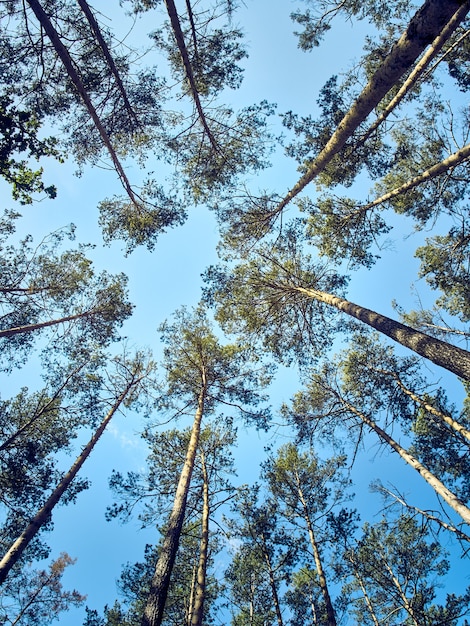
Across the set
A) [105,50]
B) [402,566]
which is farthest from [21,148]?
[402,566]

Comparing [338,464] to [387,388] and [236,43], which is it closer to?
[387,388]

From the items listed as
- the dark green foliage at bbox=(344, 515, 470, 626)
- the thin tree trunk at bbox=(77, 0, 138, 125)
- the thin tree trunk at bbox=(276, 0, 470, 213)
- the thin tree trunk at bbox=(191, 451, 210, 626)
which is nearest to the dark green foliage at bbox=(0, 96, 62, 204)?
the thin tree trunk at bbox=(77, 0, 138, 125)

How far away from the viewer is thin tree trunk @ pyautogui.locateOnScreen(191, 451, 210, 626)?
6.68m

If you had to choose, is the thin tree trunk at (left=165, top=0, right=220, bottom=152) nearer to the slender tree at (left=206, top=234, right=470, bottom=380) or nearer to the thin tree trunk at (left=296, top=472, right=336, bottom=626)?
the slender tree at (left=206, top=234, right=470, bottom=380)

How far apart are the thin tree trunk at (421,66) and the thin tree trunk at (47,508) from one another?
433 inches

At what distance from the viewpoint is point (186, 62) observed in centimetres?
534

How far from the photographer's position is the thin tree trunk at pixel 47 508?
677 centimetres

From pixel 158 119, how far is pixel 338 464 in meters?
12.3

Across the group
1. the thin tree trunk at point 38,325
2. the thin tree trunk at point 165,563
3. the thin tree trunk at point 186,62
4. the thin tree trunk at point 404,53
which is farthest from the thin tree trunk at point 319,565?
the thin tree trunk at point 186,62

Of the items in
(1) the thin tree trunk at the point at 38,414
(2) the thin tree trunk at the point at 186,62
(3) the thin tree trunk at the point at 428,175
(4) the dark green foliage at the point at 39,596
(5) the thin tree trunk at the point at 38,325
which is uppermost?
(3) the thin tree trunk at the point at 428,175

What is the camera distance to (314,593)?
12.1 metres

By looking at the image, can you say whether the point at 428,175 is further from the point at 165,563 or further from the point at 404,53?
the point at 165,563

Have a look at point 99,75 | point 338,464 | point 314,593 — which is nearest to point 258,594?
point 314,593

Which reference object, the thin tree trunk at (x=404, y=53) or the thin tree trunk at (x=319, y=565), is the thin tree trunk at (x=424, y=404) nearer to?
the thin tree trunk at (x=319, y=565)
